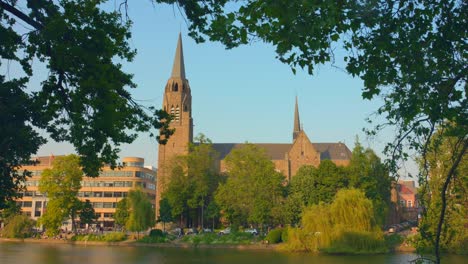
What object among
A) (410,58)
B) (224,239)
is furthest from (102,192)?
(410,58)

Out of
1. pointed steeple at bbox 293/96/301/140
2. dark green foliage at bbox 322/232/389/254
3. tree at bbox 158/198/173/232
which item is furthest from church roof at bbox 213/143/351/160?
dark green foliage at bbox 322/232/389/254

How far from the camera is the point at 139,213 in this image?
5756 cm

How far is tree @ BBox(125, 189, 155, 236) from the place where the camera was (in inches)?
2255

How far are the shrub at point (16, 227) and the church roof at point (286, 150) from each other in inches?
1315

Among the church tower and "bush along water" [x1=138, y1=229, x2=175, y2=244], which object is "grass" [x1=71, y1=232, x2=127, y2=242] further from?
the church tower

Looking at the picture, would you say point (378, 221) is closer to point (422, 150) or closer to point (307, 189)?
point (307, 189)

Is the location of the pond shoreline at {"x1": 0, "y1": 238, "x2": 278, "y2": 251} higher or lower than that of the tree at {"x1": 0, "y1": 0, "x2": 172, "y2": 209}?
lower

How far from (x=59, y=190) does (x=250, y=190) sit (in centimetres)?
2265

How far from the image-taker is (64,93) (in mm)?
9578

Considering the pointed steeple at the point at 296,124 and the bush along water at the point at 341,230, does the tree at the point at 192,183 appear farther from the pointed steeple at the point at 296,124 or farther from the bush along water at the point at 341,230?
the pointed steeple at the point at 296,124

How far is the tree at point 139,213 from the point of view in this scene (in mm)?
57272

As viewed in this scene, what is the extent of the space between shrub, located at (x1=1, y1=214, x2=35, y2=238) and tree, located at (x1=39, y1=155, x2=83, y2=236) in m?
4.31

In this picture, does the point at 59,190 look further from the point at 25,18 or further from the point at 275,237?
the point at 25,18

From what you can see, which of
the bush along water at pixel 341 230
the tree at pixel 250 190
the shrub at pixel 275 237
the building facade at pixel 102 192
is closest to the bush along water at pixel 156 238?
the tree at pixel 250 190
